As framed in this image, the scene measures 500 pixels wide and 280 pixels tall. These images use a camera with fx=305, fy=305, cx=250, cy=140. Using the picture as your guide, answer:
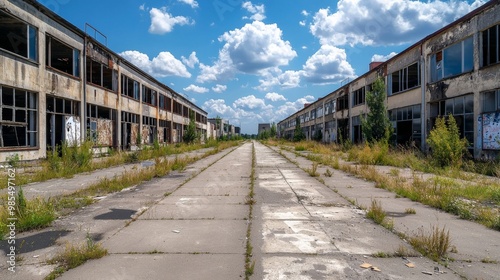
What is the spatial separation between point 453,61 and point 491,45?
260cm

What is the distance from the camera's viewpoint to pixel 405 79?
858 inches

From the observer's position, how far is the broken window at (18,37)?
13.3m

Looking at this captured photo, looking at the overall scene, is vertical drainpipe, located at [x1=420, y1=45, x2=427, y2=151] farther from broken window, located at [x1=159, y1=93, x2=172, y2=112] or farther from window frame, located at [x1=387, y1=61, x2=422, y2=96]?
broken window, located at [x1=159, y1=93, x2=172, y2=112]

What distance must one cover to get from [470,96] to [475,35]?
2929mm

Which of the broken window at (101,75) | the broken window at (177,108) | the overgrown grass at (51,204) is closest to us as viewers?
the overgrown grass at (51,204)

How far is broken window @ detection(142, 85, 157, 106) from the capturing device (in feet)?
103

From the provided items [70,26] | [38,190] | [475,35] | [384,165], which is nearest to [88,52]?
[70,26]

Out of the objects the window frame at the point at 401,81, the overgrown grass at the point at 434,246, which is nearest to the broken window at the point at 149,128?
the window frame at the point at 401,81

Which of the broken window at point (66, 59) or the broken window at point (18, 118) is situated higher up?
the broken window at point (66, 59)

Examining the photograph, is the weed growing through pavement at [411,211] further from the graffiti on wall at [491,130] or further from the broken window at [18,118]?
the broken window at [18,118]

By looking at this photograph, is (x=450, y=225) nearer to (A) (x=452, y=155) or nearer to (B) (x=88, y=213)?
(B) (x=88, y=213)

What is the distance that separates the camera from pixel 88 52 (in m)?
19.8

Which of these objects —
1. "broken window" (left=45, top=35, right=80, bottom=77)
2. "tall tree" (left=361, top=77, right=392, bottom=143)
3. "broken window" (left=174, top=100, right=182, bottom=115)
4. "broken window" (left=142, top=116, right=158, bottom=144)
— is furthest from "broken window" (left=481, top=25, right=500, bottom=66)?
"broken window" (left=174, top=100, right=182, bottom=115)

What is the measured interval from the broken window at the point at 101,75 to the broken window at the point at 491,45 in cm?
2234
